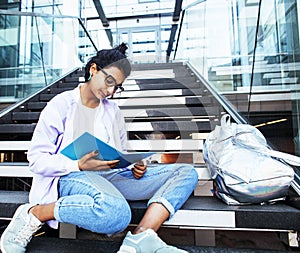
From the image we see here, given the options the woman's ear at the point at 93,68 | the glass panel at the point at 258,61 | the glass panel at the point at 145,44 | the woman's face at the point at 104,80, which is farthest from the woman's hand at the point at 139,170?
the glass panel at the point at 145,44

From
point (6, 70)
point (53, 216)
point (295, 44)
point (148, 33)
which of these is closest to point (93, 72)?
point (53, 216)

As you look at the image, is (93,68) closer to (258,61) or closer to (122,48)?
(122,48)

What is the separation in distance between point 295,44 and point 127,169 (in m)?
0.98

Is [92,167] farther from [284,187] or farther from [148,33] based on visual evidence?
[148,33]

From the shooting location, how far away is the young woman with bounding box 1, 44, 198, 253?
872mm

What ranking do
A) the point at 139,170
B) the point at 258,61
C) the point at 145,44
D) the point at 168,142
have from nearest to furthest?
1. the point at 139,170
2. the point at 168,142
3. the point at 258,61
4. the point at 145,44

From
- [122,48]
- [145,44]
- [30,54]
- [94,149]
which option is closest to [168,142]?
[122,48]

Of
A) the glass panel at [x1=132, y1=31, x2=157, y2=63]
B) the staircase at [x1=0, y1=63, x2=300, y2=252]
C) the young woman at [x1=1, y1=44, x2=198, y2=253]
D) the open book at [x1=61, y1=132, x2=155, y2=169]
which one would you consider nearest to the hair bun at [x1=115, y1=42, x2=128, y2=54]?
the young woman at [x1=1, y1=44, x2=198, y2=253]

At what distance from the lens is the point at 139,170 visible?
1144mm

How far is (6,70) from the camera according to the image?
109 inches

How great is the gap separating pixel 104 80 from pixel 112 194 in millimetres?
482

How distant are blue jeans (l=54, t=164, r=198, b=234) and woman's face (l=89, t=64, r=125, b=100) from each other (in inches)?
13.4

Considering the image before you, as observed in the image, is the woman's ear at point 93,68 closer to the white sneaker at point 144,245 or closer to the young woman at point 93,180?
the young woman at point 93,180

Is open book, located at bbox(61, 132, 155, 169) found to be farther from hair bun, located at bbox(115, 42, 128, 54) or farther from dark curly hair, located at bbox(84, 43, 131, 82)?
hair bun, located at bbox(115, 42, 128, 54)
